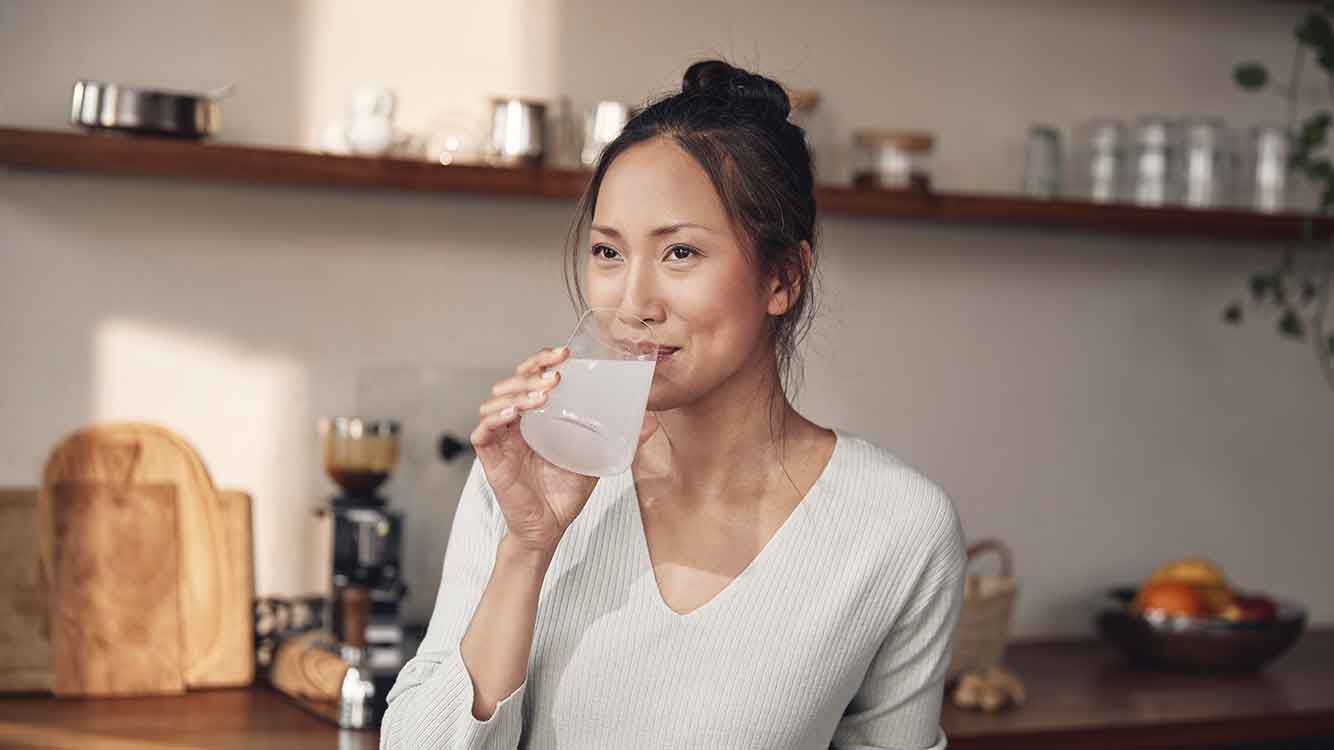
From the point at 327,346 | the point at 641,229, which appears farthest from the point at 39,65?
the point at 641,229

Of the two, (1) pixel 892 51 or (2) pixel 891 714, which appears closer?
(2) pixel 891 714

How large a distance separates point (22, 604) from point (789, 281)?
1273 millimetres

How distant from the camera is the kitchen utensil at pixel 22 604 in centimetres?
222

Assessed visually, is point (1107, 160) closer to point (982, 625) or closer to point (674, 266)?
point (982, 625)

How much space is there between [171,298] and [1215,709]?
173 centimetres

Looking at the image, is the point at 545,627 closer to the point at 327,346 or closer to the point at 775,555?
the point at 775,555

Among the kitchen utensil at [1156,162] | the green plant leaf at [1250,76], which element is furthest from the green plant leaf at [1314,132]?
the kitchen utensil at [1156,162]

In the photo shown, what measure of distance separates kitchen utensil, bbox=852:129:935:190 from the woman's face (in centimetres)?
119

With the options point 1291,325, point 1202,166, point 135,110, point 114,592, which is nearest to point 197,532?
point 114,592

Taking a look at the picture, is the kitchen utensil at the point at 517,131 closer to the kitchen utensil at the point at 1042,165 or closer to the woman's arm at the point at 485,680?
the kitchen utensil at the point at 1042,165

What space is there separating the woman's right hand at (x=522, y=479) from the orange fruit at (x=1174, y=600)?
1.57m

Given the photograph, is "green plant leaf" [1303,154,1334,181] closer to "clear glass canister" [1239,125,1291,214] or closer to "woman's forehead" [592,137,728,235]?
"clear glass canister" [1239,125,1291,214]

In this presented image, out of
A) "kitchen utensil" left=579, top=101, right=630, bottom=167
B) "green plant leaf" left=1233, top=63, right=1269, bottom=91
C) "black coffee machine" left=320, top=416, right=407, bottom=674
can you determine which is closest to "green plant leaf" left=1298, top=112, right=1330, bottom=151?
"green plant leaf" left=1233, top=63, right=1269, bottom=91

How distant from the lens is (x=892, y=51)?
9.30 ft
